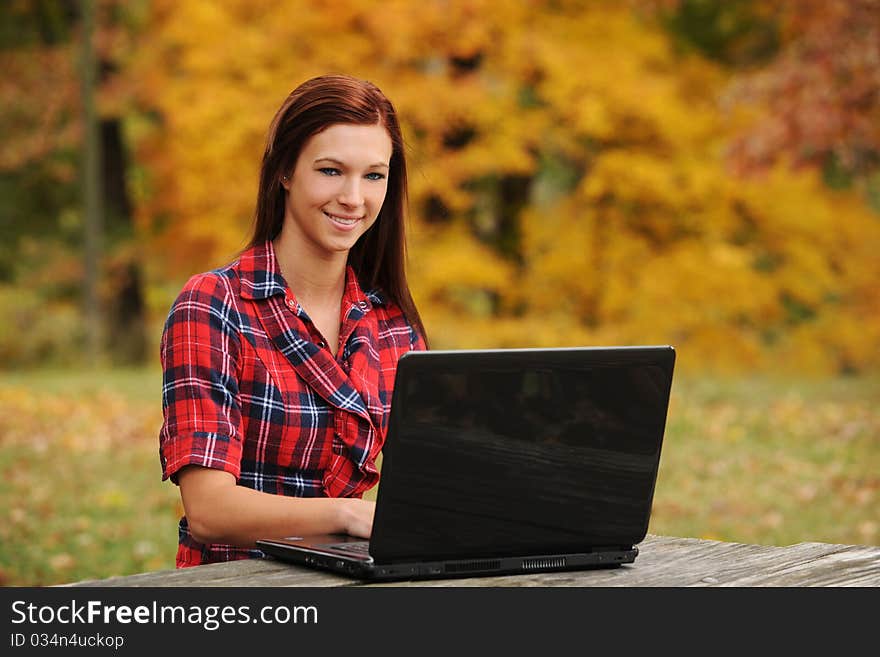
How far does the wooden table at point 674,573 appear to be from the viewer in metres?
2.05

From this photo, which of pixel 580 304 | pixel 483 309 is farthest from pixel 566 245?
pixel 483 309

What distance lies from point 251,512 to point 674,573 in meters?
0.81

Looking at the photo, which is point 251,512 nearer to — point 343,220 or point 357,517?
point 357,517

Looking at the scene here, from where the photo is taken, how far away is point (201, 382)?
2.58 metres

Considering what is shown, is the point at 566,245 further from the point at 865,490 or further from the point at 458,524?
the point at 458,524

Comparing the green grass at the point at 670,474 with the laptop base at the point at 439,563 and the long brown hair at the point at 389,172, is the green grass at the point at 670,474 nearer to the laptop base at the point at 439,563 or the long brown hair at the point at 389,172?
the long brown hair at the point at 389,172

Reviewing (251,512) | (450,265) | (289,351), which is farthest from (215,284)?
(450,265)

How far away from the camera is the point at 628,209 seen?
14883 millimetres

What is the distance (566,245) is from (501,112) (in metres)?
2.02

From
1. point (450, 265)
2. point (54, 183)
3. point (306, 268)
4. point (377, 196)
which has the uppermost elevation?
point (54, 183)

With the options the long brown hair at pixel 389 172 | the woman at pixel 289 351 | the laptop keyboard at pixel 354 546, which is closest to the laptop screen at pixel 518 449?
the laptop keyboard at pixel 354 546

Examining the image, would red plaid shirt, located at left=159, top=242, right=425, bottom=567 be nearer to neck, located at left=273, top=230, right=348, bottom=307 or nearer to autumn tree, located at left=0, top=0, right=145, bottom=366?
neck, located at left=273, top=230, right=348, bottom=307
